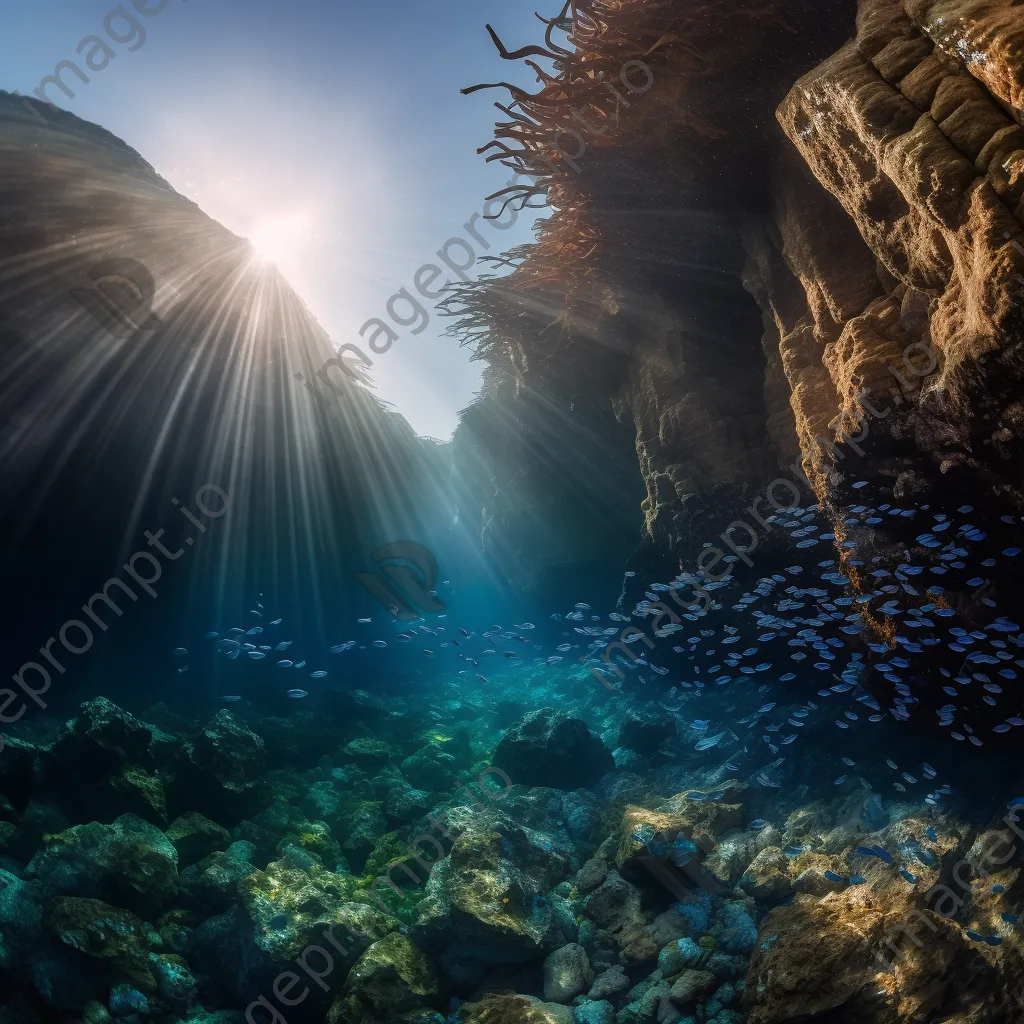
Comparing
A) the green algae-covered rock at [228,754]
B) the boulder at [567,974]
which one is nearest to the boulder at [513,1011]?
the boulder at [567,974]

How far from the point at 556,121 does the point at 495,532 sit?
20.2 metres

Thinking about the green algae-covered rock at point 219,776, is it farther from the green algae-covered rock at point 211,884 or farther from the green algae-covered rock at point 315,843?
the green algae-covered rock at point 211,884

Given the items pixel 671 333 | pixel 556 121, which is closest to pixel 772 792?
pixel 671 333

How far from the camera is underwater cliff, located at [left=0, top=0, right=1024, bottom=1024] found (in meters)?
4.62

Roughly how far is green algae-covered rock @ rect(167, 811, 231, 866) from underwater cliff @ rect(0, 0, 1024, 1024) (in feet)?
0.18

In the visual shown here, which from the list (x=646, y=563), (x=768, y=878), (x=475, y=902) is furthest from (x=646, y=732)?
(x=475, y=902)

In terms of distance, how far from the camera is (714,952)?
6176 millimetres

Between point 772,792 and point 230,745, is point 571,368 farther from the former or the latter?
point 230,745

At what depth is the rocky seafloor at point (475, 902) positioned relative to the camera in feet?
16.8

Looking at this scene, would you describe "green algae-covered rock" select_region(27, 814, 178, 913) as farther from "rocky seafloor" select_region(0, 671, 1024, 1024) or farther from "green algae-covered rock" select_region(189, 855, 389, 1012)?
"green algae-covered rock" select_region(189, 855, 389, 1012)

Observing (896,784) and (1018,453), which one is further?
(896,784)

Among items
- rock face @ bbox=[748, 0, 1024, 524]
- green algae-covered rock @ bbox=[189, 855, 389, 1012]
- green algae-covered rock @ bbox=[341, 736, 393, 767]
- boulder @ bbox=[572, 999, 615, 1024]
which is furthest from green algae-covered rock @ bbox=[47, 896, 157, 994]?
rock face @ bbox=[748, 0, 1024, 524]

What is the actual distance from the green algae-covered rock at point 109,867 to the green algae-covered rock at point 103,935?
0.49 meters

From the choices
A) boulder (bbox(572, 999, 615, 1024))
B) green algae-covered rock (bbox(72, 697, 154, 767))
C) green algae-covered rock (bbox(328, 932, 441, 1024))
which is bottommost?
green algae-covered rock (bbox(72, 697, 154, 767))
